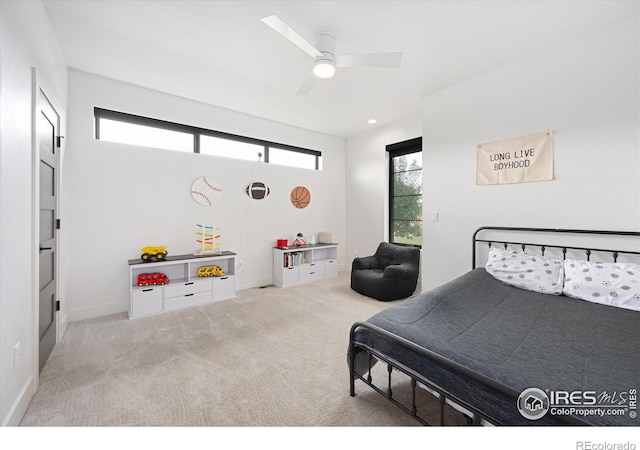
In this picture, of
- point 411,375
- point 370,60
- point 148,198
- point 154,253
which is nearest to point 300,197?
point 148,198

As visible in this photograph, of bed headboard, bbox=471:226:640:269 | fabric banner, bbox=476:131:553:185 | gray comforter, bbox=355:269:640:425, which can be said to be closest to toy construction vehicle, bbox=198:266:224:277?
gray comforter, bbox=355:269:640:425

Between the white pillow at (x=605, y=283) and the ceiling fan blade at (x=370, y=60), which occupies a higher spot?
the ceiling fan blade at (x=370, y=60)

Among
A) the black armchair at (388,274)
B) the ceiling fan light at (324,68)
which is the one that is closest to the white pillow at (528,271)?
the black armchair at (388,274)

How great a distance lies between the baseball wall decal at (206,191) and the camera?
3764 millimetres

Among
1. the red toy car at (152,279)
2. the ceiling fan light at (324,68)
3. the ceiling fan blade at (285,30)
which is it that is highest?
the ceiling fan blade at (285,30)

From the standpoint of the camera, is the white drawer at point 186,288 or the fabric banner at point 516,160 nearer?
the fabric banner at point 516,160

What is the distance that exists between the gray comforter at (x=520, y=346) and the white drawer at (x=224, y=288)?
8.48 feet

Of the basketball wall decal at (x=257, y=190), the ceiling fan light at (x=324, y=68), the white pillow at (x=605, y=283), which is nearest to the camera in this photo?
the white pillow at (x=605, y=283)

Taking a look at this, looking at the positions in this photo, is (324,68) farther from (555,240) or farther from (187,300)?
(187,300)

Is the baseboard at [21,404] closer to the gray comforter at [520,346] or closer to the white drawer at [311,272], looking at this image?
the gray comforter at [520,346]

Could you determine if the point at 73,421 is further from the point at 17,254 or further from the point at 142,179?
the point at 142,179

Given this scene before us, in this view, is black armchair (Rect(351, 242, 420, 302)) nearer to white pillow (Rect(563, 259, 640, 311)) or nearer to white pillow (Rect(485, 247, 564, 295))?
white pillow (Rect(485, 247, 564, 295))

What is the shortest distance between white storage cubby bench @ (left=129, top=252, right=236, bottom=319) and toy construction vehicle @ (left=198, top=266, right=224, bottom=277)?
54 millimetres
